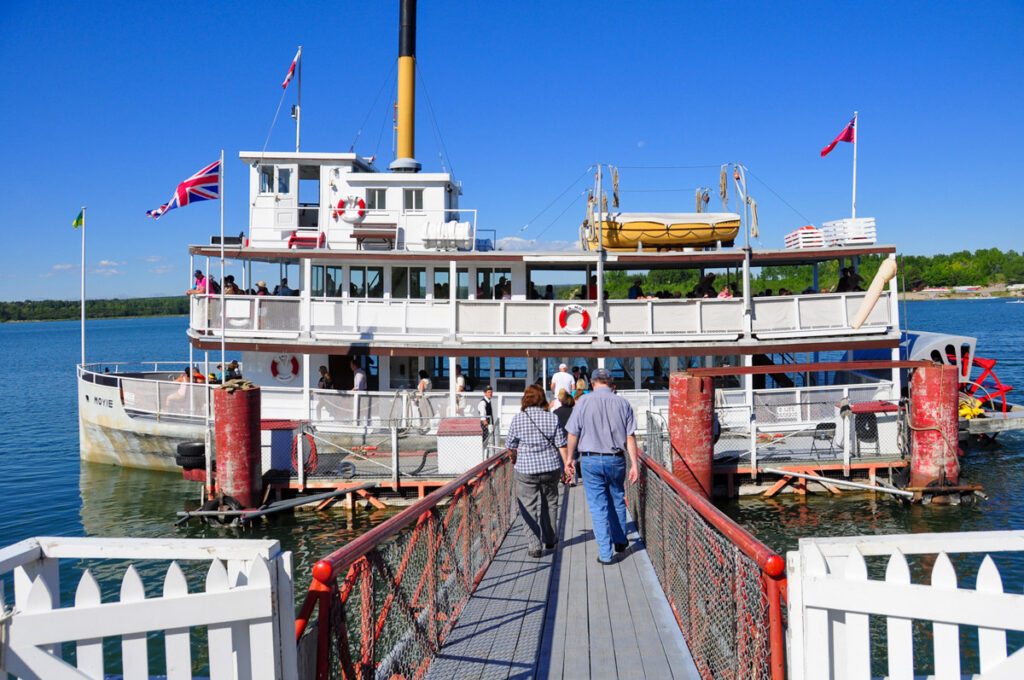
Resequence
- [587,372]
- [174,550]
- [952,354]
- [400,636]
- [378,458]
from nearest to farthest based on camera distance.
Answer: [174,550] < [400,636] < [378,458] < [587,372] < [952,354]

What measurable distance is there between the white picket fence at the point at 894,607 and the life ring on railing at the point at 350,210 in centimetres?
2025

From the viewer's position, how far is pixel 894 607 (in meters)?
3.11

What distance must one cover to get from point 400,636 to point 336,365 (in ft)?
56.6

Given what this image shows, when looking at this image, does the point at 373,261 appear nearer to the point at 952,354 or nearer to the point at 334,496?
the point at 334,496

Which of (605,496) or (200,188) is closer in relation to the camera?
(605,496)

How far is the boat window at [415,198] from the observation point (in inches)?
893

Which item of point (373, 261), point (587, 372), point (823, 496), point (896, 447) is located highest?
point (373, 261)

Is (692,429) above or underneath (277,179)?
underneath

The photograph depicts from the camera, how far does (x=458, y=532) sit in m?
6.87

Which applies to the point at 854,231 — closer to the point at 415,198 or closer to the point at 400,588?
the point at 415,198

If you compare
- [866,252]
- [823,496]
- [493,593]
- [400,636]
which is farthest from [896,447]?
[400,636]

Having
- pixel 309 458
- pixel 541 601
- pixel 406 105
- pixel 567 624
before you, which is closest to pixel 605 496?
pixel 541 601

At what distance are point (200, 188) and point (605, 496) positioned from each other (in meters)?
14.5

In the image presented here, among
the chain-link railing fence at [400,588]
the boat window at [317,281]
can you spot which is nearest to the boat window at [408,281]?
the boat window at [317,281]
